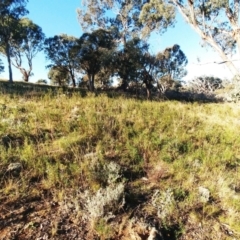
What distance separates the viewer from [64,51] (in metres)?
34.3

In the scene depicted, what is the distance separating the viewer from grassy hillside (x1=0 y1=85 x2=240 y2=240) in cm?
360

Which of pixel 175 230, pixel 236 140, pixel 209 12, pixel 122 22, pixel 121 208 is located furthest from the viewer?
pixel 122 22

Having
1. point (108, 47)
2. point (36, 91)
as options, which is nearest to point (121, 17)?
point (108, 47)

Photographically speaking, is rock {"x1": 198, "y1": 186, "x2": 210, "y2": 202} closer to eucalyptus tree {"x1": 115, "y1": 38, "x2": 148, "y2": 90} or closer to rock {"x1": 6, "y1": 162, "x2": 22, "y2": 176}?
rock {"x1": 6, "y1": 162, "x2": 22, "y2": 176}

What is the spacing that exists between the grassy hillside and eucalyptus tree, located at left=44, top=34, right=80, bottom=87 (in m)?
26.9

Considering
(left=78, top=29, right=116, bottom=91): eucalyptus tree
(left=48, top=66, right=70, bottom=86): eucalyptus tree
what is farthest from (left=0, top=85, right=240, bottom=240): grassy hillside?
(left=48, top=66, right=70, bottom=86): eucalyptus tree

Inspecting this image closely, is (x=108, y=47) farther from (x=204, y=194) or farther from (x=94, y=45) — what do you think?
(x=204, y=194)

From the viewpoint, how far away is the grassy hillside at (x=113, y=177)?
3604mm

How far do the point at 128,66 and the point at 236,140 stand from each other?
64.9 ft

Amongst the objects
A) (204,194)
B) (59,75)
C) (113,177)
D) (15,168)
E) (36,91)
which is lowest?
(204,194)

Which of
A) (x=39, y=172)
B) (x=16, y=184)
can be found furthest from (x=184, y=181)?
(x=16, y=184)

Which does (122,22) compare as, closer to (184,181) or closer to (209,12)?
(209,12)

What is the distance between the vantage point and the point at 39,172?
14.7 feet

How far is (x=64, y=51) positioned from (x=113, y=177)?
32571mm
